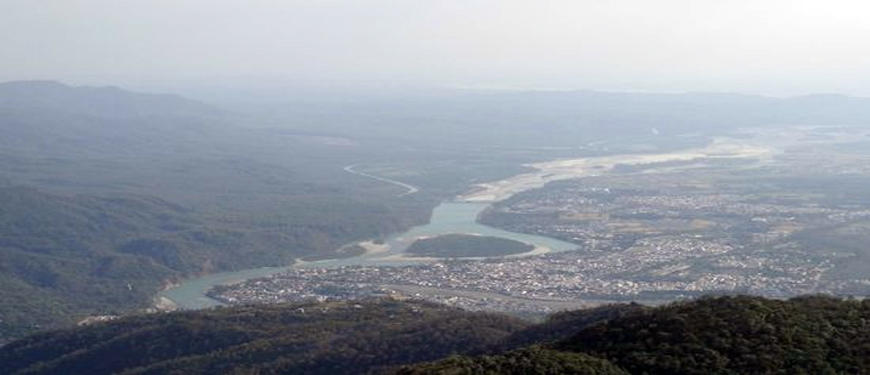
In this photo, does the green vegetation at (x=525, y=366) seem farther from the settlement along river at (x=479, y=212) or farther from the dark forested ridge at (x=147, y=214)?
the settlement along river at (x=479, y=212)

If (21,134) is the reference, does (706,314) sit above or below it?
above

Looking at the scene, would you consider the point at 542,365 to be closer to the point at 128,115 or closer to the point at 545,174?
the point at 545,174

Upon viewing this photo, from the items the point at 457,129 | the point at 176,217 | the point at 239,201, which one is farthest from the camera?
the point at 457,129

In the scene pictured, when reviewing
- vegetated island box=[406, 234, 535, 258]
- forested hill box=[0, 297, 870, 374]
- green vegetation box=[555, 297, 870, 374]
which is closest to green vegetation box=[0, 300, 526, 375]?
forested hill box=[0, 297, 870, 374]

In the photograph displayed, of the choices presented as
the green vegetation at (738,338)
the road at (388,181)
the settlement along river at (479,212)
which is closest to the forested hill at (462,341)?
the green vegetation at (738,338)

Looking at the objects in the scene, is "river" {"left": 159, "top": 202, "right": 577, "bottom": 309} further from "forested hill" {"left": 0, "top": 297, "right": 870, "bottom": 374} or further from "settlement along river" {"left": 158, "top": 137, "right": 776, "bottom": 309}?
"forested hill" {"left": 0, "top": 297, "right": 870, "bottom": 374}

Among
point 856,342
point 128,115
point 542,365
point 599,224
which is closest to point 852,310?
point 856,342

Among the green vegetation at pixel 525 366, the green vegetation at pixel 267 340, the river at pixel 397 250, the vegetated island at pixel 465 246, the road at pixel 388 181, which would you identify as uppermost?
the green vegetation at pixel 525 366

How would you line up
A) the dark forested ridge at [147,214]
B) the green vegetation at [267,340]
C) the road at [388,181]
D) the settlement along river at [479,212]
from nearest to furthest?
1. the green vegetation at [267,340]
2. the dark forested ridge at [147,214]
3. the settlement along river at [479,212]
4. the road at [388,181]
